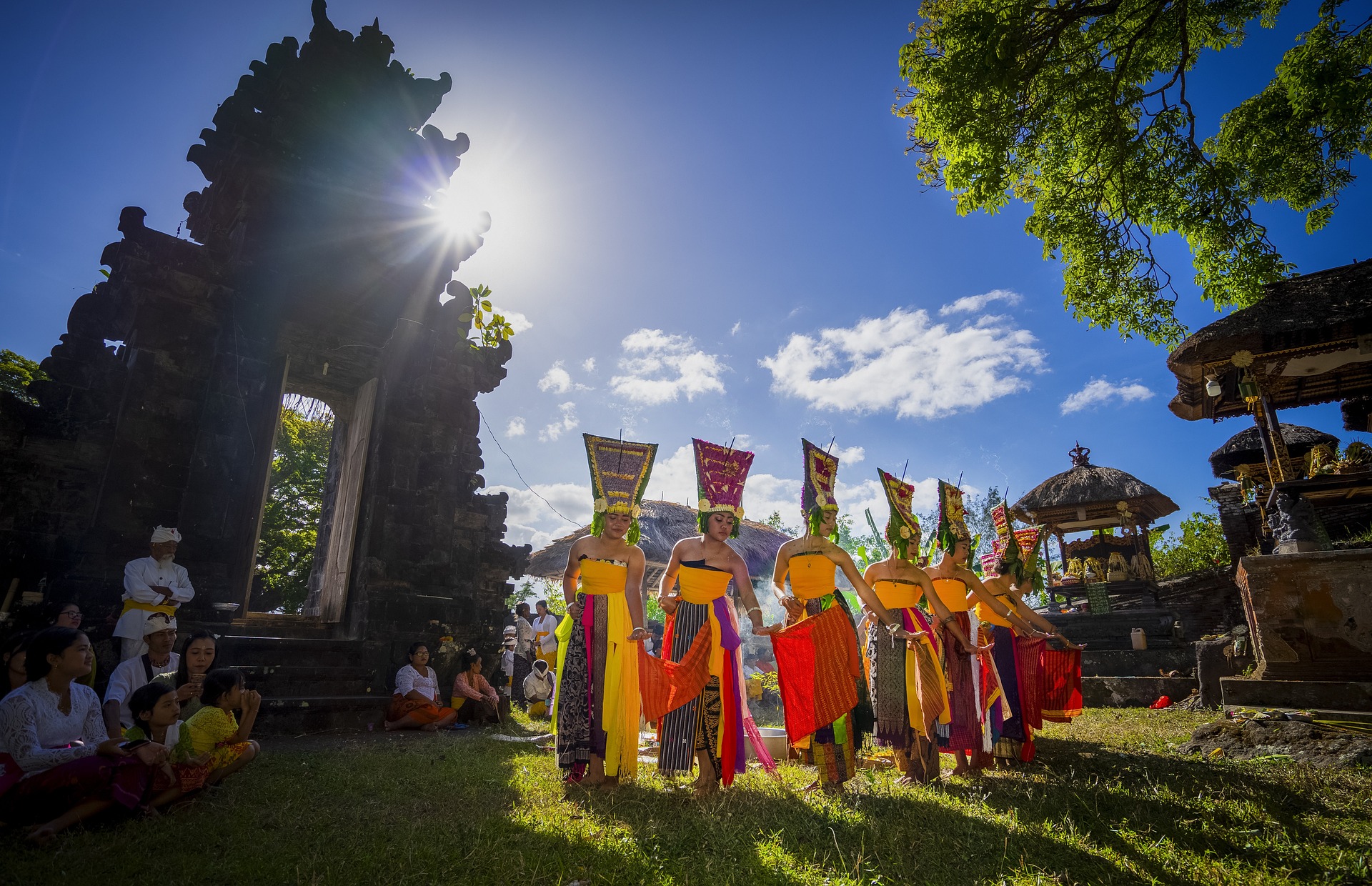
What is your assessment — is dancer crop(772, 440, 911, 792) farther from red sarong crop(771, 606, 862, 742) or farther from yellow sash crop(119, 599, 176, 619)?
yellow sash crop(119, 599, 176, 619)

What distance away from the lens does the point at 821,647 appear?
482cm

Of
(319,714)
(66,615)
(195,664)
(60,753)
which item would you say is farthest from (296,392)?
(60,753)

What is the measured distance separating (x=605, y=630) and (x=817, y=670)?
160 cm

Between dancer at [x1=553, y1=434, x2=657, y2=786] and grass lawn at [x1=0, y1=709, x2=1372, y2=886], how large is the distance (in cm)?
33

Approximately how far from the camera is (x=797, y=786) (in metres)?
4.70

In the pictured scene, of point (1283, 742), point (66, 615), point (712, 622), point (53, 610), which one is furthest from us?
point (53, 610)

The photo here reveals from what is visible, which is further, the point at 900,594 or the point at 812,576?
the point at 900,594

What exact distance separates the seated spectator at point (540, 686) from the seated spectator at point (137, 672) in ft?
19.2

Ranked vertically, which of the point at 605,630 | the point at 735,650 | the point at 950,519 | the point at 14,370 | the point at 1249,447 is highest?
the point at 14,370

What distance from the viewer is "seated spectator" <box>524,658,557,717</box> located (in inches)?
421

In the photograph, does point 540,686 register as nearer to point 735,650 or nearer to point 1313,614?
point 735,650

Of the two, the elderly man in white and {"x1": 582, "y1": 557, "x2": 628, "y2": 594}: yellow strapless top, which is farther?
the elderly man in white

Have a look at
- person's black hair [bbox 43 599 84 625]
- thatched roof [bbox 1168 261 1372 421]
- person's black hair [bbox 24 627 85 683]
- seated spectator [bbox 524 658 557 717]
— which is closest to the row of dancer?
person's black hair [bbox 24 627 85 683]

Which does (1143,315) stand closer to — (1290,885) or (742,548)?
(1290,885)
